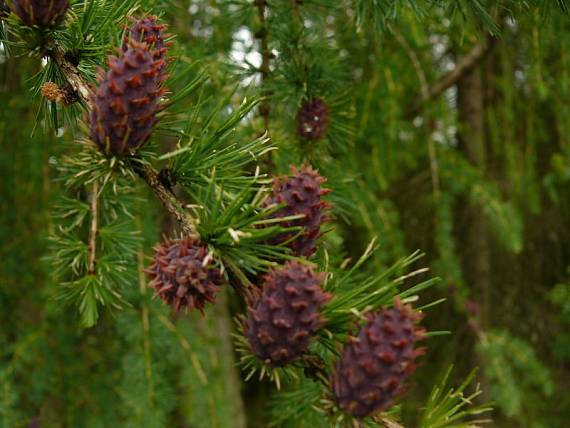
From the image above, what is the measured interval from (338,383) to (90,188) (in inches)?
25.4

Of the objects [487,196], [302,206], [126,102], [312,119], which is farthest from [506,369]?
[126,102]

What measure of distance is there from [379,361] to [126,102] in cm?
27

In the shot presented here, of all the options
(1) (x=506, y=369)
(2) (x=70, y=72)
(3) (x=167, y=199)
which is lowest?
(1) (x=506, y=369)

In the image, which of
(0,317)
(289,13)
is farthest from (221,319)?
(289,13)

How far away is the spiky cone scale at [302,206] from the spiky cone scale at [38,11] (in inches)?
9.5

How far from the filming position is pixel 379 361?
0.42m

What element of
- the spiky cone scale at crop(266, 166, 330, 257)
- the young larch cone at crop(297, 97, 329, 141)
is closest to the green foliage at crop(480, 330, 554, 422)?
the young larch cone at crop(297, 97, 329, 141)

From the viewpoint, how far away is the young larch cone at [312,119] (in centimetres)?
85

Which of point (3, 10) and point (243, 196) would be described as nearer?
point (243, 196)

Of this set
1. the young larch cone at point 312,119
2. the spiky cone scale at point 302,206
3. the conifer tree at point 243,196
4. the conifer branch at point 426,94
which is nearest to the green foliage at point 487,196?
the conifer branch at point 426,94

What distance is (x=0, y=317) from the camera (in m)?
1.59

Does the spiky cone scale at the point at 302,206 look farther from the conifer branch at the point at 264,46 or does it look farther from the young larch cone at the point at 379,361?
the conifer branch at the point at 264,46

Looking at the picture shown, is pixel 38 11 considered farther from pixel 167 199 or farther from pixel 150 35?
pixel 167 199

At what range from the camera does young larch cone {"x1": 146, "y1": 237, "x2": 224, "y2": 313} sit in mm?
476
